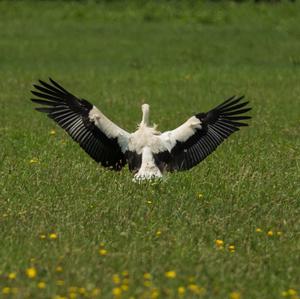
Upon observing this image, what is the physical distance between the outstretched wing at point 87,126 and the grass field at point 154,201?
19 centimetres

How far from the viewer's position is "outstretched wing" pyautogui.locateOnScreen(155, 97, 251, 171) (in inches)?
400

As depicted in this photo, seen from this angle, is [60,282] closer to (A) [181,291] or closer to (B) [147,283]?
(B) [147,283]

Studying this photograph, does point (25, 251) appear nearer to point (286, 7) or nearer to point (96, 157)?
point (96, 157)

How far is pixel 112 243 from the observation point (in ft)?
25.0

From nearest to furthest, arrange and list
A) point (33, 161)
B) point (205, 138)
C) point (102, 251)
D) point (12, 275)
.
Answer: point (12, 275)
point (102, 251)
point (205, 138)
point (33, 161)

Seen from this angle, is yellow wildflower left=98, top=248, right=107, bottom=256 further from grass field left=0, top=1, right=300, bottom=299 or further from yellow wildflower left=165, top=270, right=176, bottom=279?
yellow wildflower left=165, top=270, right=176, bottom=279

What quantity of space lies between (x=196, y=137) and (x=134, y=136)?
662mm

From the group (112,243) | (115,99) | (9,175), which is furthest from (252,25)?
(112,243)

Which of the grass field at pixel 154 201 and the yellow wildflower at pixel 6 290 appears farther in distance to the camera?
the grass field at pixel 154 201

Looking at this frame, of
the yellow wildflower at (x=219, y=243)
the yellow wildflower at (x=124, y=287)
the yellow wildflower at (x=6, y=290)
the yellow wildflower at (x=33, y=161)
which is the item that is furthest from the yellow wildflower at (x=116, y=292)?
the yellow wildflower at (x=33, y=161)

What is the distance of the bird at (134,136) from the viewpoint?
32.9ft

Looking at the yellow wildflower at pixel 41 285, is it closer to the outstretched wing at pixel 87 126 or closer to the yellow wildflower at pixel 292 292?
the yellow wildflower at pixel 292 292

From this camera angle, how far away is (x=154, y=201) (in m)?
9.00

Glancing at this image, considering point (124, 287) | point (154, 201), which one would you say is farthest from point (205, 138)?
point (124, 287)
